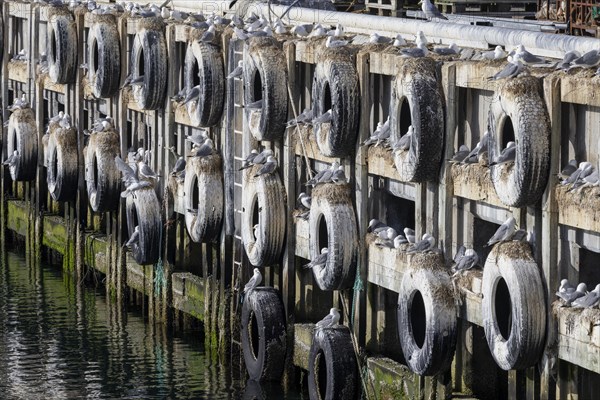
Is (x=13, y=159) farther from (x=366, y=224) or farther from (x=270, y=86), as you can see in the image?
(x=366, y=224)

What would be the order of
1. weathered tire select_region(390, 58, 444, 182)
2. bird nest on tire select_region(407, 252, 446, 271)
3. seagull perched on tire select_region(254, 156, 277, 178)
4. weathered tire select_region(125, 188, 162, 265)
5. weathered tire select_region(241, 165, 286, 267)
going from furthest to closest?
1. weathered tire select_region(125, 188, 162, 265)
2. seagull perched on tire select_region(254, 156, 277, 178)
3. weathered tire select_region(241, 165, 286, 267)
4. weathered tire select_region(390, 58, 444, 182)
5. bird nest on tire select_region(407, 252, 446, 271)

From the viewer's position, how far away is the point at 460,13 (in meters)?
38.7

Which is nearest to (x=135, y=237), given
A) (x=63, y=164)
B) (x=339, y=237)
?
(x=63, y=164)

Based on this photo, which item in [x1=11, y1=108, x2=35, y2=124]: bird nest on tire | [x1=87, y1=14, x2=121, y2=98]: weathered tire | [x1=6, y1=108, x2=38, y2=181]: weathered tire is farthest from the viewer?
[x1=11, y1=108, x2=35, y2=124]: bird nest on tire

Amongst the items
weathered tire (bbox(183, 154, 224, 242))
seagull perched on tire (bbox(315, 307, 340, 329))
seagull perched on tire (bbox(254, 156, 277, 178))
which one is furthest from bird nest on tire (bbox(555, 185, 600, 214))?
weathered tire (bbox(183, 154, 224, 242))

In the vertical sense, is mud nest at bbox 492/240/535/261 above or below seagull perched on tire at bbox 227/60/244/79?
below

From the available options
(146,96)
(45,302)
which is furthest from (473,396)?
(45,302)

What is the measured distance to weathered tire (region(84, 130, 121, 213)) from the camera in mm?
39219

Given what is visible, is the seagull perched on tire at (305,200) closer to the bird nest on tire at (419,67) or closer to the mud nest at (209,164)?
the mud nest at (209,164)

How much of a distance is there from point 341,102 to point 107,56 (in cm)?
1223

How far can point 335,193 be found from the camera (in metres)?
28.4

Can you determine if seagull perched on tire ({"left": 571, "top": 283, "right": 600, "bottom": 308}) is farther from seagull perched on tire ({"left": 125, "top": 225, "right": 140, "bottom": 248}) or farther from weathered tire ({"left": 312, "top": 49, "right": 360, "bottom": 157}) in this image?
seagull perched on tire ({"left": 125, "top": 225, "right": 140, "bottom": 248})

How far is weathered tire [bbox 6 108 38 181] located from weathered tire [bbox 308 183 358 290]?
1766 cm

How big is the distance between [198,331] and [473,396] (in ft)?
38.1
